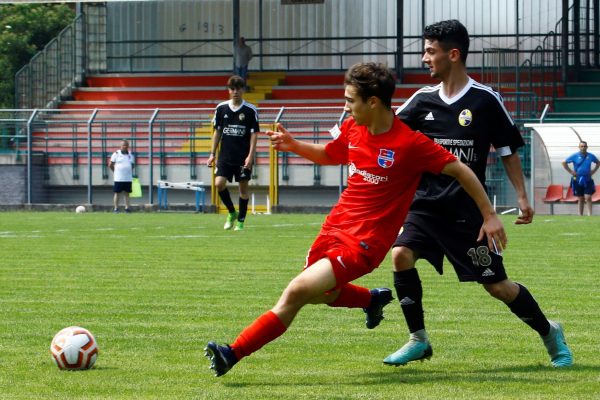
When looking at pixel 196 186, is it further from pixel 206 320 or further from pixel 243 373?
pixel 243 373

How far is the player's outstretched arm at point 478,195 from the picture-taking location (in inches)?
248

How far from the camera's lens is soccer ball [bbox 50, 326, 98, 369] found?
6.49m

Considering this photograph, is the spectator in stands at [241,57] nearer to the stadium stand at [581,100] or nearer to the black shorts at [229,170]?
the stadium stand at [581,100]

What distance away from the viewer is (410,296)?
22.8 feet

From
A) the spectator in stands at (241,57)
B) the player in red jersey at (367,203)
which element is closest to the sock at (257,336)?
the player in red jersey at (367,203)

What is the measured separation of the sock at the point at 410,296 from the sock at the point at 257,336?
3.38ft

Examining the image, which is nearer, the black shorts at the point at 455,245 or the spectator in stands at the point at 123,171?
the black shorts at the point at 455,245

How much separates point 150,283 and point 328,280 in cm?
536

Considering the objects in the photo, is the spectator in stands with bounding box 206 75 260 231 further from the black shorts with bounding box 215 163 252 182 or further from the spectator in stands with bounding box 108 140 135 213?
the spectator in stands with bounding box 108 140 135 213

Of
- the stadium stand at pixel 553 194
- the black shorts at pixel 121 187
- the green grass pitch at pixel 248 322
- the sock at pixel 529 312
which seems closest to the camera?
the green grass pitch at pixel 248 322

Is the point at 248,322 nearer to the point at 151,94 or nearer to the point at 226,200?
→ the point at 226,200

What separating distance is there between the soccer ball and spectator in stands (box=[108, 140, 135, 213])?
25.8 m

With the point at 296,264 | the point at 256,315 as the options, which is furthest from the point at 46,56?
the point at 256,315

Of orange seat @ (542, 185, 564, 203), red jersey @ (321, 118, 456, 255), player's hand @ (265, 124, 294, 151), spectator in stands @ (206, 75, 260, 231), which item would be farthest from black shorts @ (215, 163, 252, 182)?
red jersey @ (321, 118, 456, 255)
